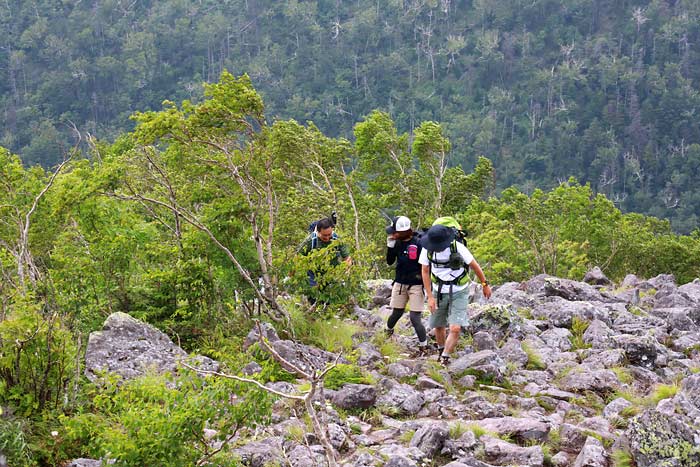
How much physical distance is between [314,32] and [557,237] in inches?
4046

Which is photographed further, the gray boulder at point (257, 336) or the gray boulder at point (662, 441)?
the gray boulder at point (257, 336)

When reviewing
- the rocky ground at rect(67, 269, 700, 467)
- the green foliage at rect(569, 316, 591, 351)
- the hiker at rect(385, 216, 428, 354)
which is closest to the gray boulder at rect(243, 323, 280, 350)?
the rocky ground at rect(67, 269, 700, 467)

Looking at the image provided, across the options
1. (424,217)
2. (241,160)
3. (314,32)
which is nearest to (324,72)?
(314,32)

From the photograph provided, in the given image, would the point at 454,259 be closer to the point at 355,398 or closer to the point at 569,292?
the point at 355,398

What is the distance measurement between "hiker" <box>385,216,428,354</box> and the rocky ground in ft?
1.30

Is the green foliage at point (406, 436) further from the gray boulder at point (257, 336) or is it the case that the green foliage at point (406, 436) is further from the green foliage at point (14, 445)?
the green foliage at point (14, 445)

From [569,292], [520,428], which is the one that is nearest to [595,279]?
[569,292]

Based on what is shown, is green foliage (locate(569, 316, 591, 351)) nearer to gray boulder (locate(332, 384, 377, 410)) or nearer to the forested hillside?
gray boulder (locate(332, 384, 377, 410))

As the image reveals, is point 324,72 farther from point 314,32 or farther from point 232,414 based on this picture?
point 232,414

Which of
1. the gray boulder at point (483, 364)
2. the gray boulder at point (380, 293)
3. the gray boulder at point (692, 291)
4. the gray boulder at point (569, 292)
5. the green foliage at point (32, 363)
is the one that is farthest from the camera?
the gray boulder at point (692, 291)

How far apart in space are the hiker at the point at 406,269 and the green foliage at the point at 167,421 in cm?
328

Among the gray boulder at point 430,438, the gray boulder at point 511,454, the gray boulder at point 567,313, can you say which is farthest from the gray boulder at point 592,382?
the gray boulder at point 567,313

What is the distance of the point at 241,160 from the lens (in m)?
7.48

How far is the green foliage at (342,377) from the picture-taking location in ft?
18.2
